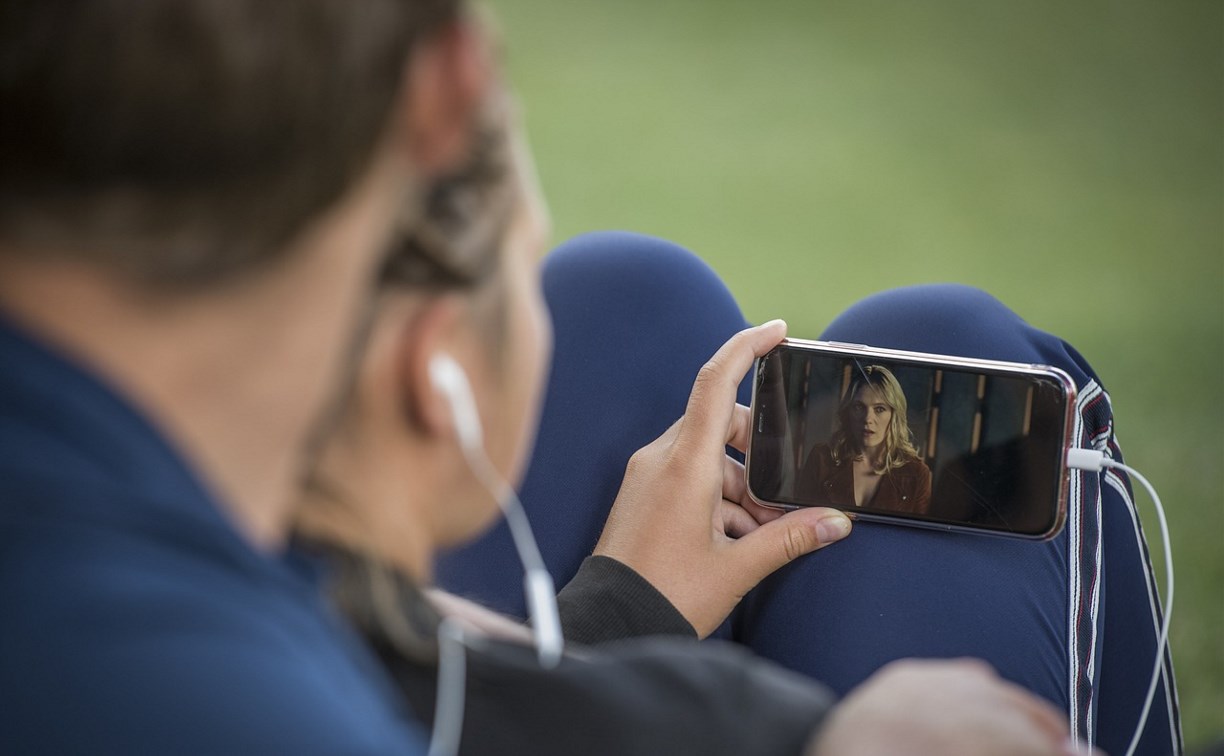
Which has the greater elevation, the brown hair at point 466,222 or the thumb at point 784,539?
the brown hair at point 466,222

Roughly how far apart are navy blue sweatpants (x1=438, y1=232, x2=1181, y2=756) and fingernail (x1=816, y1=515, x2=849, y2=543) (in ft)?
0.05

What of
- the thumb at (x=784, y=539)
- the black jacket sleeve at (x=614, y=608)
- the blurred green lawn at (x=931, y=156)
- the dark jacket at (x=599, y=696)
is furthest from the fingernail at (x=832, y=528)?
the blurred green lawn at (x=931, y=156)

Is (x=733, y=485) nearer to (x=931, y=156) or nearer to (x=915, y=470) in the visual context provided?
(x=915, y=470)

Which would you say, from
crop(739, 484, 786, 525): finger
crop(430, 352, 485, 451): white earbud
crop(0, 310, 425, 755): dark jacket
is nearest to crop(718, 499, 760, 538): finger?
crop(739, 484, 786, 525): finger

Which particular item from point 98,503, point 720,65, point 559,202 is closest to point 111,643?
point 98,503

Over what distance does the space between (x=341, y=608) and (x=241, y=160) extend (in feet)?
0.74

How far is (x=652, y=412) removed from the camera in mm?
1021

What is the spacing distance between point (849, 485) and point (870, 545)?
0.05m

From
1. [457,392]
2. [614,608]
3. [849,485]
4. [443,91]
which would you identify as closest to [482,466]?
[457,392]

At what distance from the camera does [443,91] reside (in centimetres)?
42

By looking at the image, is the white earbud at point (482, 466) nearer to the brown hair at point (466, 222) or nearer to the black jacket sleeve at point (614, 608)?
the brown hair at point (466, 222)

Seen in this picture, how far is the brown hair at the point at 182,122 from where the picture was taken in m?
0.35

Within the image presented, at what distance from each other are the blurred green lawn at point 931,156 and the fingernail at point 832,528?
4.80 ft

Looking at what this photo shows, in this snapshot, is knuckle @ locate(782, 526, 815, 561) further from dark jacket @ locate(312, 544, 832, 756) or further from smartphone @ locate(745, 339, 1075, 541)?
dark jacket @ locate(312, 544, 832, 756)
